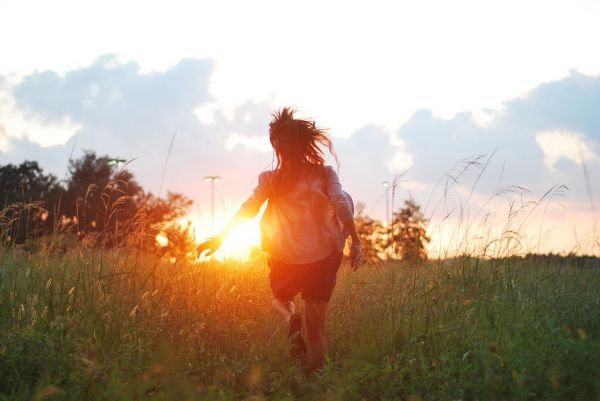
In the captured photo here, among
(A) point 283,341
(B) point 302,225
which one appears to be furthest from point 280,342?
(B) point 302,225

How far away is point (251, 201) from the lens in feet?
18.0

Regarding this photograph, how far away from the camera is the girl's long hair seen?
17.8 feet

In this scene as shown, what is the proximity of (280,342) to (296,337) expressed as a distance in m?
0.54

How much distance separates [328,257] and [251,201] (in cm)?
84

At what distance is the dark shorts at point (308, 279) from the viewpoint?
514 centimetres

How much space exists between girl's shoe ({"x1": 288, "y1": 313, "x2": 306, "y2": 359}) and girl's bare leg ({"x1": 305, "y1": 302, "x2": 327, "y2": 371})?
18cm

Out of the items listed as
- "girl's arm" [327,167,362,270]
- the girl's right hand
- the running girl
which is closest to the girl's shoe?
the running girl

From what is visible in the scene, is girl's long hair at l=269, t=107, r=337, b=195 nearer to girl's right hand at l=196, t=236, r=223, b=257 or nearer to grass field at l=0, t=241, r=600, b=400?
girl's right hand at l=196, t=236, r=223, b=257

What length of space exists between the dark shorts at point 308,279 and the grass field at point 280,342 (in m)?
0.57

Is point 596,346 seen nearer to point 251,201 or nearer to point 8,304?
point 251,201

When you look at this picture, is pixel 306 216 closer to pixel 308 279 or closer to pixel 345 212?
pixel 345 212

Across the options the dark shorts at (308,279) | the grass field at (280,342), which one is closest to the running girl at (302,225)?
the dark shorts at (308,279)

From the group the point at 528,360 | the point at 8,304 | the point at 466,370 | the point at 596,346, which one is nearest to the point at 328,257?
the point at 466,370

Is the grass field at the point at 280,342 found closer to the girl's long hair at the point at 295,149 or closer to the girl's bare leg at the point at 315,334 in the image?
the girl's bare leg at the point at 315,334
